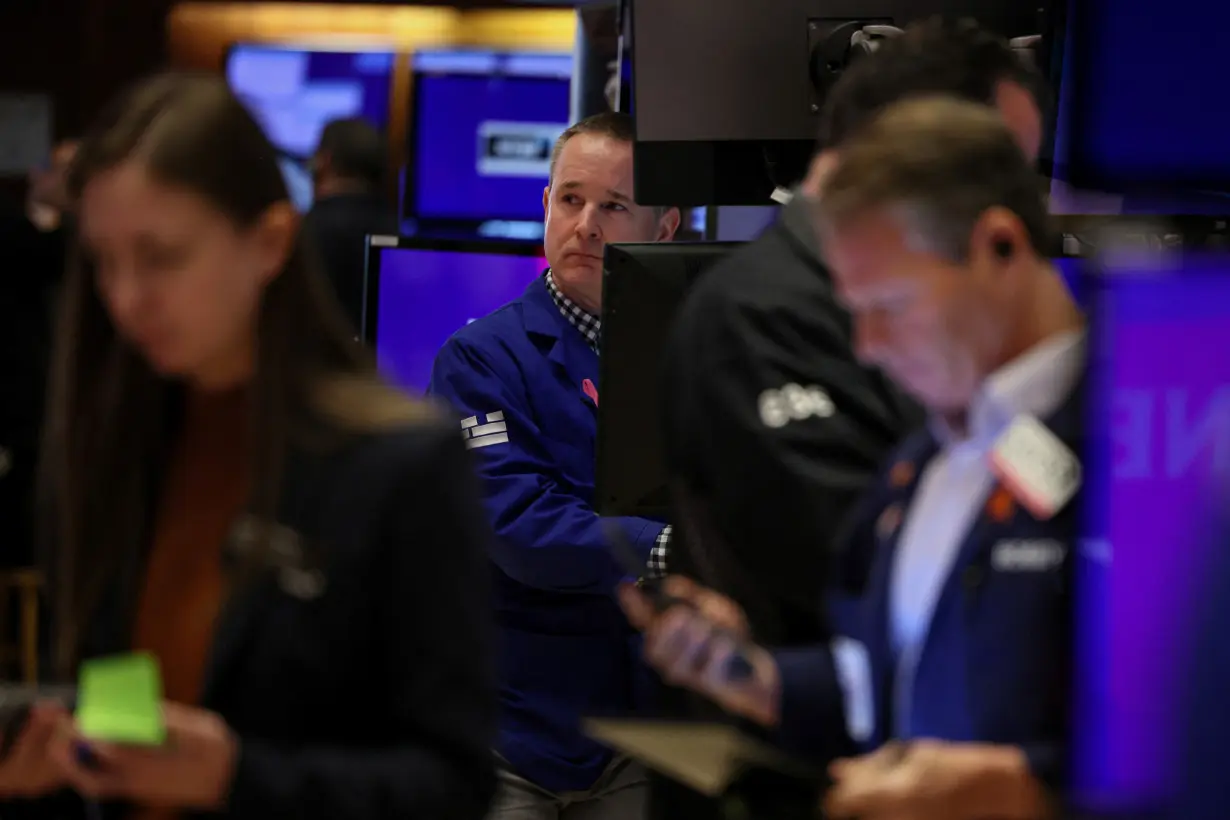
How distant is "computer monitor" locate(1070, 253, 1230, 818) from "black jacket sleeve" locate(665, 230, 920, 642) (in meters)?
0.43

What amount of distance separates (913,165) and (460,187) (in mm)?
6614

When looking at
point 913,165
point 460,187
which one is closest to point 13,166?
point 460,187

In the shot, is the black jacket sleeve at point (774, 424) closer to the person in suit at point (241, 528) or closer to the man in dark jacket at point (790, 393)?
the man in dark jacket at point (790, 393)

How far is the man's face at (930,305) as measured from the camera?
1327mm

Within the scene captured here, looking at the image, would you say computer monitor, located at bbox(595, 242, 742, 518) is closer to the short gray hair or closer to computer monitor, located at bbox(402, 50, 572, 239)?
the short gray hair

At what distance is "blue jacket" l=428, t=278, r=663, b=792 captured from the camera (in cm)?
284

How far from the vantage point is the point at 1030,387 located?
4.29ft

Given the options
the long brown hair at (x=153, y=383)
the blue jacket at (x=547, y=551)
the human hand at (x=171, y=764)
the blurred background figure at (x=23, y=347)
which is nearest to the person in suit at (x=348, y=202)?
the blurred background figure at (x=23, y=347)

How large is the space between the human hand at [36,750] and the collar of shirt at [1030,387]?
0.86m

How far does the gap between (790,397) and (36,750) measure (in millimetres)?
788

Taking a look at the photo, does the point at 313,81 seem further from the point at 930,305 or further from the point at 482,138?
the point at 930,305

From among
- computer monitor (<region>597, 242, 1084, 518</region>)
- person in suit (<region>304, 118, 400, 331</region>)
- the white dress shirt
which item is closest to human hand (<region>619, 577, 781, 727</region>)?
the white dress shirt

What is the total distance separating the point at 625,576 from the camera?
282cm

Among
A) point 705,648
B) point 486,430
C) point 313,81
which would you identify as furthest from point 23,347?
point 313,81
